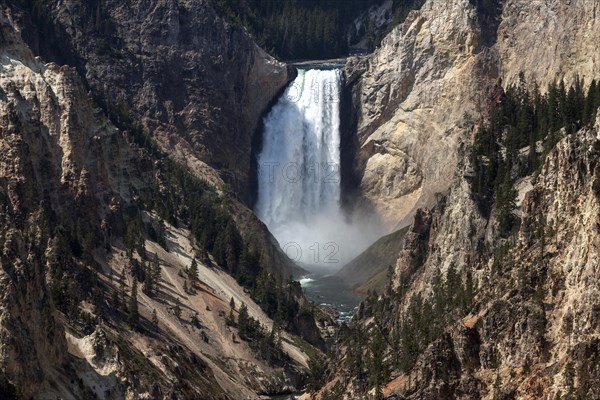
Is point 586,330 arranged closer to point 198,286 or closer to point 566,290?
point 566,290

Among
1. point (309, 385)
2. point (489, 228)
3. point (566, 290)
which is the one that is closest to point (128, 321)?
point (309, 385)

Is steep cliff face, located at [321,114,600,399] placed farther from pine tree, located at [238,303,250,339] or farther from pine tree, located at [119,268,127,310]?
pine tree, located at [238,303,250,339]

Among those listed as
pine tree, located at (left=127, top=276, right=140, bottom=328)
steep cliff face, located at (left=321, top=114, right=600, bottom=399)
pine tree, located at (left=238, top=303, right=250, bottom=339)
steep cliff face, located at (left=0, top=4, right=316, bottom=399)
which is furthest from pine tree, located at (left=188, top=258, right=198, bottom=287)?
steep cliff face, located at (left=321, top=114, right=600, bottom=399)

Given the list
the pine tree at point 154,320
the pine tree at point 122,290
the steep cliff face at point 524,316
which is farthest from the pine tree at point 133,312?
the steep cliff face at point 524,316

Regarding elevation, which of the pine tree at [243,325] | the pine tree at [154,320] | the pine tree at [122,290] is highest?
the pine tree at [122,290]

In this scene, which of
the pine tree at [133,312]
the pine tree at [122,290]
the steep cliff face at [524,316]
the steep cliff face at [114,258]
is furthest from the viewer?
the pine tree at [122,290]

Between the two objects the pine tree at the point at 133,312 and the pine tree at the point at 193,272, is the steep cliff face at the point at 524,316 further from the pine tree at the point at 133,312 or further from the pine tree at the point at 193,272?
the pine tree at the point at 193,272

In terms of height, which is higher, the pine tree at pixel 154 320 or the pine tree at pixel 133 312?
the pine tree at pixel 133 312

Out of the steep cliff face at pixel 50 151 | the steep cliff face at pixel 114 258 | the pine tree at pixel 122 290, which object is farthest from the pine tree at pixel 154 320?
the steep cliff face at pixel 50 151

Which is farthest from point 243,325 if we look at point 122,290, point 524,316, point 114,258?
point 524,316

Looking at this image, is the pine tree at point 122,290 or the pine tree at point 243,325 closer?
the pine tree at point 122,290

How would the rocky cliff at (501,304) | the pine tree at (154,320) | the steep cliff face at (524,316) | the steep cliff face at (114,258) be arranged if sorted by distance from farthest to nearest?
1. the pine tree at (154,320)
2. the steep cliff face at (114,258)
3. the rocky cliff at (501,304)
4. the steep cliff face at (524,316)
